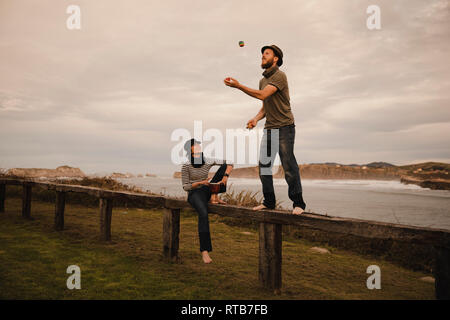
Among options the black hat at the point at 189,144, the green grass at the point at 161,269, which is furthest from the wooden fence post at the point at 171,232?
the black hat at the point at 189,144

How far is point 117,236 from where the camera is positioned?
7.50 m

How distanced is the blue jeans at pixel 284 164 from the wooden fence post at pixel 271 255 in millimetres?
353

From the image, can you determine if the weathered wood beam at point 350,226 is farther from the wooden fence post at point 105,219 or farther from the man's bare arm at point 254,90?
the wooden fence post at point 105,219

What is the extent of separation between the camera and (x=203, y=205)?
15.6 feet

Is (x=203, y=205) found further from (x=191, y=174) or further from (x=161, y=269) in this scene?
(x=161, y=269)

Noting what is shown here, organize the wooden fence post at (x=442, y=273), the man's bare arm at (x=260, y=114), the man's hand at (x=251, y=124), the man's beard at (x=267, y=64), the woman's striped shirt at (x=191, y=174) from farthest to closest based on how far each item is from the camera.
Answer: the woman's striped shirt at (x=191, y=174)
the man's bare arm at (x=260, y=114)
the man's hand at (x=251, y=124)
the man's beard at (x=267, y=64)
the wooden fence post at (x=442, y=273)

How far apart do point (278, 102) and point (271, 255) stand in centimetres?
211

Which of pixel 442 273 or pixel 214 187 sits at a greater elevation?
pixel 214 187

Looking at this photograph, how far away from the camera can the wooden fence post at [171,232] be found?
5.53 m

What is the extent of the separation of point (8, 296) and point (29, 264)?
1.40 meters

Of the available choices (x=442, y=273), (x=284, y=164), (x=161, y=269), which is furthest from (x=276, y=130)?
(x=161, y=269)

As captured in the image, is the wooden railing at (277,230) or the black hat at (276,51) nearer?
the wooden railing at (277,230)

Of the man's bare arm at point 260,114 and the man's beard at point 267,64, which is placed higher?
the man's beard at point 267,64

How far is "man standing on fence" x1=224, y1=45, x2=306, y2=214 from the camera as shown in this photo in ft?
13.3
